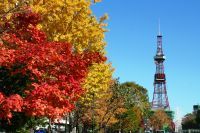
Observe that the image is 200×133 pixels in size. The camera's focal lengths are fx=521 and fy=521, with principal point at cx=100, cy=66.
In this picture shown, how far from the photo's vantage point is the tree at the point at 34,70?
17.3 m

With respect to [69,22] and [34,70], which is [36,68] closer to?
[34,70]

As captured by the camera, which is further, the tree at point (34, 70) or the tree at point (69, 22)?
the tree at point (69, 22)

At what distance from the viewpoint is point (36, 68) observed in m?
18.1

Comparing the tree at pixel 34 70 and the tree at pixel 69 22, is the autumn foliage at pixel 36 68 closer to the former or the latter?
the tree at pixel 34 70

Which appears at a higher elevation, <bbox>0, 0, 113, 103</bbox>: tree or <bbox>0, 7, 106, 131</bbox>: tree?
<bbox>0, 0, 113, 103</bbox>: tree

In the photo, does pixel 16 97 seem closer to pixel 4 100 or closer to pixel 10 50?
pixel 4 100

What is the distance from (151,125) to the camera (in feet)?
639

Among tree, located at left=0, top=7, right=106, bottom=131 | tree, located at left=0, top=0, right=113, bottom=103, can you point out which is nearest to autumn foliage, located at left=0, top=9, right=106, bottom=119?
tree, located at left=0, top=7, right=106, bottom=131

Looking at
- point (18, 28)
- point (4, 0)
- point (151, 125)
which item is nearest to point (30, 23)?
point (18, 28)

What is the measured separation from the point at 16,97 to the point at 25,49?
85.9 inches

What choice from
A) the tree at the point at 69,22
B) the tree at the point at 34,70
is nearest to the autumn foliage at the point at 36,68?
the tree at the point at 34,70

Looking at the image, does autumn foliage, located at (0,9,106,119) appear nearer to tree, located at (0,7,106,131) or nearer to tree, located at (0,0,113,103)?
tree, located at (0,7,106,131)

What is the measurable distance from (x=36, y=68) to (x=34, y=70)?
12.6 inches

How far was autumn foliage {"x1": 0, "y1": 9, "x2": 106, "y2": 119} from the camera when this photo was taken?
1727 centimetres
